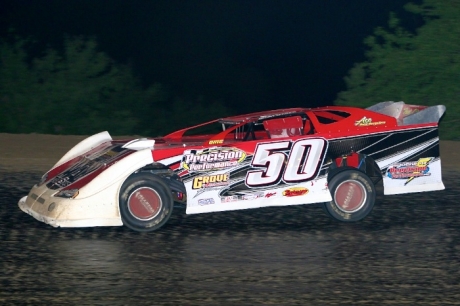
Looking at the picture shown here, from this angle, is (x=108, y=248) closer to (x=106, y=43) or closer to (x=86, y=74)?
(x=86, y=74)

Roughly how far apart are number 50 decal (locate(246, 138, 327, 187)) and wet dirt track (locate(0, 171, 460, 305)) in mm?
556

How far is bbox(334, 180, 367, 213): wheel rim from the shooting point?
381 inches

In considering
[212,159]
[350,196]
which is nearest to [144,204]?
[212,159]

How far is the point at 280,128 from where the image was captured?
33.4 ft

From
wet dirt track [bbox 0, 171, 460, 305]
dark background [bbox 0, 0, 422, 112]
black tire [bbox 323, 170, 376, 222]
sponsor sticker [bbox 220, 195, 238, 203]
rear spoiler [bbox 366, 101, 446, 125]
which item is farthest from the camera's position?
dark background [bbox 0, 0, 422, 112]

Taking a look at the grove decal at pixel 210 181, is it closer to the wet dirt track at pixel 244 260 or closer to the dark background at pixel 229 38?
the wet dirt track at pixel 244 260

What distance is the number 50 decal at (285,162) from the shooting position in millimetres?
9445

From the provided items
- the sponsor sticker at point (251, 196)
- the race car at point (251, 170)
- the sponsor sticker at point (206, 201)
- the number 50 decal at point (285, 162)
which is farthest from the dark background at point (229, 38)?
the sponsor sticker at point (206, 201)

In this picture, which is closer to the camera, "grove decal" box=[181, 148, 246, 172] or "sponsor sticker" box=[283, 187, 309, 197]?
"grove decal" box=[181, 148, 246, 172]

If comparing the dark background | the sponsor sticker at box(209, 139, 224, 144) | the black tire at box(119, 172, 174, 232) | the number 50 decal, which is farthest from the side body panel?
the dark background

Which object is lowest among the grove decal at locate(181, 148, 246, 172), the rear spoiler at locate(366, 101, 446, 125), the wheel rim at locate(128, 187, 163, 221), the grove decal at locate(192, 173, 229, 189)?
the wheel rim at locate(128, 187, 163, 221)

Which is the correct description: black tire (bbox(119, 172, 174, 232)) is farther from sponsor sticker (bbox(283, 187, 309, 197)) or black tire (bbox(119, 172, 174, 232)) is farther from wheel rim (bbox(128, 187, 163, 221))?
sponsor sticker (bbox(283, 187, 309, 197))

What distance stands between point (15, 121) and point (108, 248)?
1138 centimetres

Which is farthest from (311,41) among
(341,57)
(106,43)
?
(106,43)
